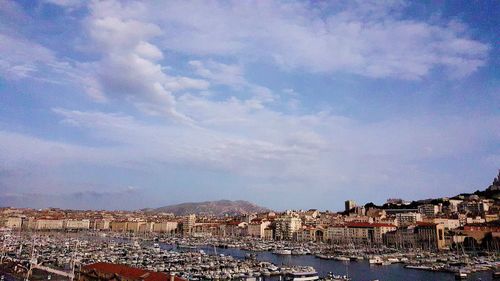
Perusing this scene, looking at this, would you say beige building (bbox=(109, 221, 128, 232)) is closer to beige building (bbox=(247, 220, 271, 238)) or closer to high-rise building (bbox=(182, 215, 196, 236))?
high-rise building (bbox=(182, 215, 196, 236))

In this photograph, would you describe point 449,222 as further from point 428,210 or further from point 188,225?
point 188,225

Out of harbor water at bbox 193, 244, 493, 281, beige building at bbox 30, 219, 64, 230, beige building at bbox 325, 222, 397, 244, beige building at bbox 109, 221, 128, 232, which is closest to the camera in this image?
harbor water at bbox 193, 244, 493, 281

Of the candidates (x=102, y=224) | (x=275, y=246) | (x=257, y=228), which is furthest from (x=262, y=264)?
(x=102, y=224)

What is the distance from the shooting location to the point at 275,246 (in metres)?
63.4

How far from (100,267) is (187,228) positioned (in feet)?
270

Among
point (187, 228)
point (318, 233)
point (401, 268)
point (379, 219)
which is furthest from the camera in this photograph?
point (187, 228)

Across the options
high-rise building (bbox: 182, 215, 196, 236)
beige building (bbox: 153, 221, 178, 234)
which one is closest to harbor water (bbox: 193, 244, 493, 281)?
high-rise building (bbox: 182, 215, 196, 236)

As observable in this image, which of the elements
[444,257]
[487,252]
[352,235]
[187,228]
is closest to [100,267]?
[444,257]

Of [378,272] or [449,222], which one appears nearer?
[378,272]

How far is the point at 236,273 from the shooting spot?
34.8 meters

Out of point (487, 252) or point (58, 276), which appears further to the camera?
point (487, 252)

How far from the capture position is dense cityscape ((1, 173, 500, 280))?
34875 mm

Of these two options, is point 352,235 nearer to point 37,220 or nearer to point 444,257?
point 444,257

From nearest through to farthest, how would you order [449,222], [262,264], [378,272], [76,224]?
[378,272]
[262,264]
[449,222]
[76,224]
